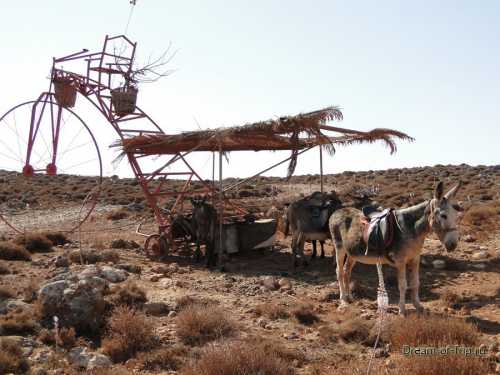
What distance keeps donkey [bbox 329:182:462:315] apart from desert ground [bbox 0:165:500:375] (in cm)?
56

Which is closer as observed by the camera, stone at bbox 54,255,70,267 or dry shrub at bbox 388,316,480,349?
dry shrub at bbox 388,316,480,349

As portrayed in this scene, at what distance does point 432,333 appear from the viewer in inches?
271

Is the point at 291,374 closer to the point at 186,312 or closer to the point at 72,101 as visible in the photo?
the point at 186,312

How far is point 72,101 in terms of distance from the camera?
12969 millimetres

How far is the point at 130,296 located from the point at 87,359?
2.41 meters

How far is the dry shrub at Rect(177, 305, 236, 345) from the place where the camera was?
24.8ft

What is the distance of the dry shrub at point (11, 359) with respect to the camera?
653 centimetres

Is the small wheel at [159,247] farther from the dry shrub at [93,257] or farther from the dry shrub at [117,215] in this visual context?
the dry shrub at [117,215]

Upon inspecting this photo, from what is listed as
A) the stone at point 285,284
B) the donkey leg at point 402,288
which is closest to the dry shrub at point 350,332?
the donkey leg at point 402,288

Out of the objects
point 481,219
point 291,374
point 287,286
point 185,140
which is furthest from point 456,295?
point 481,219

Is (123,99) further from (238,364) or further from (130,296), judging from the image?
(238,364)

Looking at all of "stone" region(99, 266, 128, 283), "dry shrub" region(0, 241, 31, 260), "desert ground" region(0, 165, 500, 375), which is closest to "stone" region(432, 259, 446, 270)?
"desert ground" region(0, 165, 500, 375)

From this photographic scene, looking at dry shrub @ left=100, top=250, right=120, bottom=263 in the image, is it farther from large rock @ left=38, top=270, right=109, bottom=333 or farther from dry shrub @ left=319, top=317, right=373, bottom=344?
dry shrub @ left=319, top=317, right=373, bottom=344

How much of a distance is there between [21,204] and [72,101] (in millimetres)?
21223
